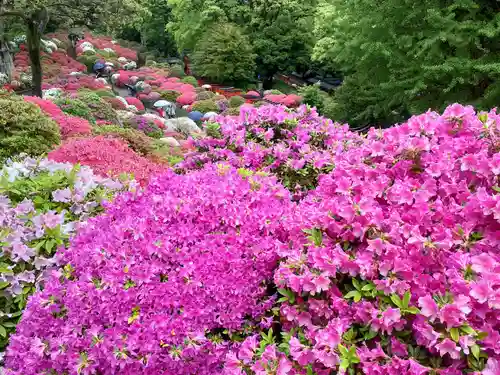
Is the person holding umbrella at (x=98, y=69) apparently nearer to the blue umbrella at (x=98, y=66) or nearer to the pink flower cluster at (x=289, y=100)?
the blue umbrella at (x=98, y=66)

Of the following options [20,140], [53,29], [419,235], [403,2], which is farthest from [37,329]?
[53,29]

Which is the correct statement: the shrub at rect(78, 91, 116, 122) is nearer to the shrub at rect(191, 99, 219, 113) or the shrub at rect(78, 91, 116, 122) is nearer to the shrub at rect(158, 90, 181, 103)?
the shrub at rect(191, 99, 219, 113)

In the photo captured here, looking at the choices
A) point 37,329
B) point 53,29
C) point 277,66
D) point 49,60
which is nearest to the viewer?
point 37,329

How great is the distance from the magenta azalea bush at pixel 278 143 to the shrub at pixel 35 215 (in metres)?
1.08

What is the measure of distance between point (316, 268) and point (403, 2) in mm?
11328

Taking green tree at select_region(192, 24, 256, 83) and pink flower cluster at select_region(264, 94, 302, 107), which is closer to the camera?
pink flower cluster at select_region(264, 94, 302, 107)

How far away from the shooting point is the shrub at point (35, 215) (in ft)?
11.6

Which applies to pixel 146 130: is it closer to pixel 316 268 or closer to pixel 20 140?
pixel 20 140

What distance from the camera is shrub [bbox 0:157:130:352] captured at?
3.54m

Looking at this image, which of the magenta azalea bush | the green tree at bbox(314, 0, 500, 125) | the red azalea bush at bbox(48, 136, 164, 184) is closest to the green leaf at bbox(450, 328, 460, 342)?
the magenta azalea bush

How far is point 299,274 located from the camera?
8.55 ft

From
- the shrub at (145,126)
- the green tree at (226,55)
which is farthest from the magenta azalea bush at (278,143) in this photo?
the green tree at (226,55)

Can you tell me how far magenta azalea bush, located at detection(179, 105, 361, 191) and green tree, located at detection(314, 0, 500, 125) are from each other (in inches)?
287

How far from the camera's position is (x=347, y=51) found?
13852mm
